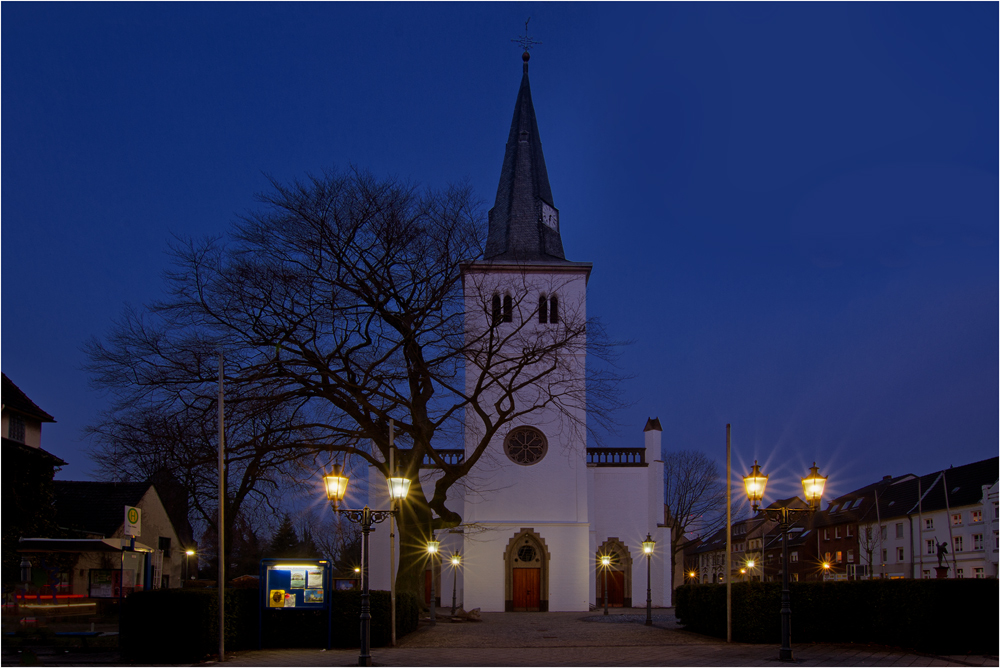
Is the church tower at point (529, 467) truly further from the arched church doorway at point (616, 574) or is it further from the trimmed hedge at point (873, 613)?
the trimmed hedge at point (873, 613)

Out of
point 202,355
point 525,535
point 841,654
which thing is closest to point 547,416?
point 525,535

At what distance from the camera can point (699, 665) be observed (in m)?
15.6

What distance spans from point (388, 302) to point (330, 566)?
8.32 meters

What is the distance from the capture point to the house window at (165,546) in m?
A: 43.3

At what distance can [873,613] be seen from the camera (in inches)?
720

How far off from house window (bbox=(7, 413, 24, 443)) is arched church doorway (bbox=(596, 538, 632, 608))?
25958 millimetres

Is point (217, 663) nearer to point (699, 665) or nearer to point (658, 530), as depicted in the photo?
point (699, 665)

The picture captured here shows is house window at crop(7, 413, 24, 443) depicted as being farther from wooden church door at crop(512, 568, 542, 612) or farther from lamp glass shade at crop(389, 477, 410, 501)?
wooden church door at crop(512, 568, 542, 612)

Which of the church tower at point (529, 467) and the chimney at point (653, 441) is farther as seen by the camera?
the chimney at point (653, 441)

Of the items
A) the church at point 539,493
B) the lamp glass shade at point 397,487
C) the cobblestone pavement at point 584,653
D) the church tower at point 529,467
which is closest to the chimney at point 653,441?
the church at point 539,493

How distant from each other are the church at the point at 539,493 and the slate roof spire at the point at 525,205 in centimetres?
6

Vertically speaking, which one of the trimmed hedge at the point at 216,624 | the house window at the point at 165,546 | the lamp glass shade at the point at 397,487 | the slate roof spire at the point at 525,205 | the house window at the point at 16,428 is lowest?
the house window at the point at 165,546

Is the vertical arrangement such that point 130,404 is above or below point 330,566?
above

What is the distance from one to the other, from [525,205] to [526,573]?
18.0 m
